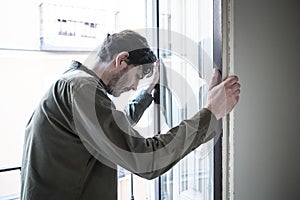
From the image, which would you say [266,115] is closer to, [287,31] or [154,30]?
[287,31]

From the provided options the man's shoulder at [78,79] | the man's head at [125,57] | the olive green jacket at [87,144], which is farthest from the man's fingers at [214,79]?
the man's shoulder at [78,79]

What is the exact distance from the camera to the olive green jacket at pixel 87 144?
2.67ft

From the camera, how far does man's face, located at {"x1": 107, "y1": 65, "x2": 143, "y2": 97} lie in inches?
38.9

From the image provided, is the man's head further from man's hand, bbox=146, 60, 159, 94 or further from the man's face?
man's hand, bbox=146, 60, 159, 94

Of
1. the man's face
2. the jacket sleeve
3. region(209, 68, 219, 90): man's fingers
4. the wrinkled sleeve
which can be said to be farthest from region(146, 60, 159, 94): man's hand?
the wrinkled sleeve

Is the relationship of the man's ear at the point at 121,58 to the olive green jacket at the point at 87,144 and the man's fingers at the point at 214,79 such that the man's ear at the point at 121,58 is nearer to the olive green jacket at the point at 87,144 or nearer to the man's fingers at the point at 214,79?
the olive green jacket at the point at 87,144

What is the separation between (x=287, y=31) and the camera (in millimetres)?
1249

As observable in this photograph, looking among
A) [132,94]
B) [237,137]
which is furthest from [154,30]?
[237,137]

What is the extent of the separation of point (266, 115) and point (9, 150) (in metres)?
1.52

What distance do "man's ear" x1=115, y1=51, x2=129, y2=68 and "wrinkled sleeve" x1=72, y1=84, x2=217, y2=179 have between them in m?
0.15

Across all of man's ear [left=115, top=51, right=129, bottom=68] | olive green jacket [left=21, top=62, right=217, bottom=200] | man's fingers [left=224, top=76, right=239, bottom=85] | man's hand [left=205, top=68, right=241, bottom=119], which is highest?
man's ear [left=115, top=51, right=129, bottom=68]

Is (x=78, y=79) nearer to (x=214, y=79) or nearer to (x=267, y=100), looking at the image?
(x=214, y=79)

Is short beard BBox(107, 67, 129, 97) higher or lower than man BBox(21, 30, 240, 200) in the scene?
higher

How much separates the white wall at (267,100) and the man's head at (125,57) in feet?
1.10
